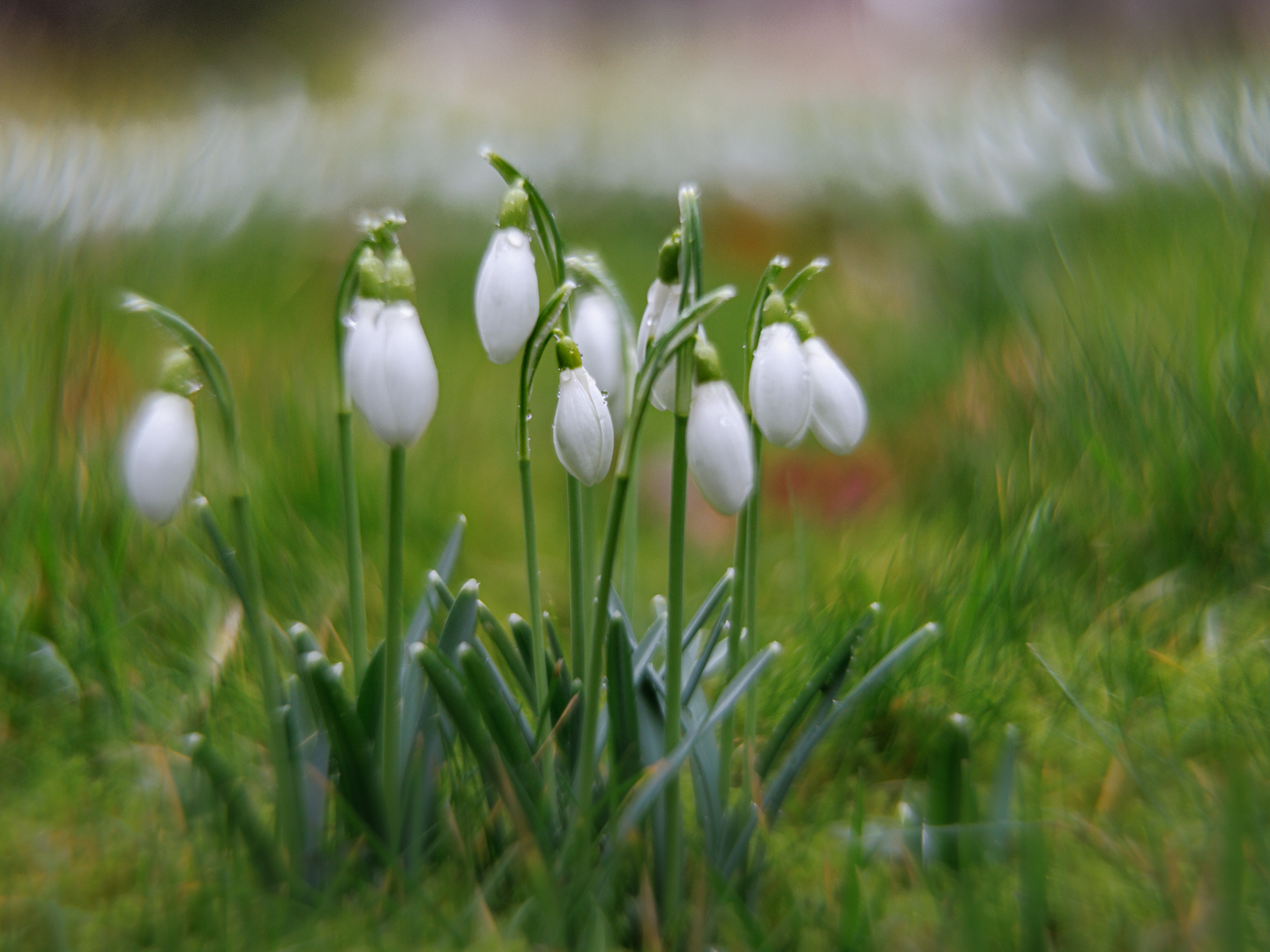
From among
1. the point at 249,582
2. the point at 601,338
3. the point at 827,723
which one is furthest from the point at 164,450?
the point at 827,723

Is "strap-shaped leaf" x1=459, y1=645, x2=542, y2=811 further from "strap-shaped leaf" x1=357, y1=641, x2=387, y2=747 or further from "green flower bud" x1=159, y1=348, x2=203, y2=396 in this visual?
"green flower bud" x1=159, y1=348, x2=203, y2=396

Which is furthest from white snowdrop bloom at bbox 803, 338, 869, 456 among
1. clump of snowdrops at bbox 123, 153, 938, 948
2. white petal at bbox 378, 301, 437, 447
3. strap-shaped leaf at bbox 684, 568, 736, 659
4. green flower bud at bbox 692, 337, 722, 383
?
white petal at bbox 378, 301, 437, 447

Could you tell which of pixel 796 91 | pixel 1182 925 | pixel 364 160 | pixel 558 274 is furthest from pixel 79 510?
pixel 796 91

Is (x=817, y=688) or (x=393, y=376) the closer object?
(x=393, y=376)

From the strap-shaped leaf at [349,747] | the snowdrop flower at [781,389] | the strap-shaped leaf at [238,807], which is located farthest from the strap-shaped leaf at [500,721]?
the snowdrop flower at [781,389]

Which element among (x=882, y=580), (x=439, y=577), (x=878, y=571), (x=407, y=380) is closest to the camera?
(x=407, y=380)

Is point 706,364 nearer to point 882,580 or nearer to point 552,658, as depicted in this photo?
point 552,658

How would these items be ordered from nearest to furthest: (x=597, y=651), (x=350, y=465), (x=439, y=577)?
(x=597, y=651), (x=350, y=465), (x=439, y=577)
